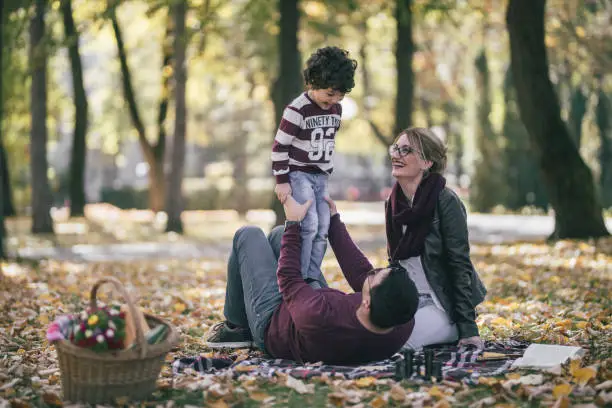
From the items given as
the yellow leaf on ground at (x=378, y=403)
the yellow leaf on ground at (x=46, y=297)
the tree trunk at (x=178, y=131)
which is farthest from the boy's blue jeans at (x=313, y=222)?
the tree trunk at (x=178, y=131)

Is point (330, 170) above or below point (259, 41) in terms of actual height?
below

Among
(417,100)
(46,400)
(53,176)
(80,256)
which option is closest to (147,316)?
(46,400)

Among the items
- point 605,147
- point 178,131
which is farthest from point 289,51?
point 605,147

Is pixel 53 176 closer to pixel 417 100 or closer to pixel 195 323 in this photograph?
pixel 417 100

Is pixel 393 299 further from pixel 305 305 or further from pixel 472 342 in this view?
pixel 472 342

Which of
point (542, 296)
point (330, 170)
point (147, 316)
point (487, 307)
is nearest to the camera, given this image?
point (147, 316)

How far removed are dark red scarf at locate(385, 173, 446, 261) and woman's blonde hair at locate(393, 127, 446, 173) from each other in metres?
0.09

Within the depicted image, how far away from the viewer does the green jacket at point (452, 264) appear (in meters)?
5.84

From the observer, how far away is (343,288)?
400 inches

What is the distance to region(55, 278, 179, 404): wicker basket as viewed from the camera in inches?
181

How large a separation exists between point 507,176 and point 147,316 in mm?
26080

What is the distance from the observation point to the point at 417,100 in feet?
112

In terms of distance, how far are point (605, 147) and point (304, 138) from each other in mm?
25637

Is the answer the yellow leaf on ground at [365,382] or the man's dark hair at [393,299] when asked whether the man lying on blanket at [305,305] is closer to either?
the man's dark hair at [393,299]
